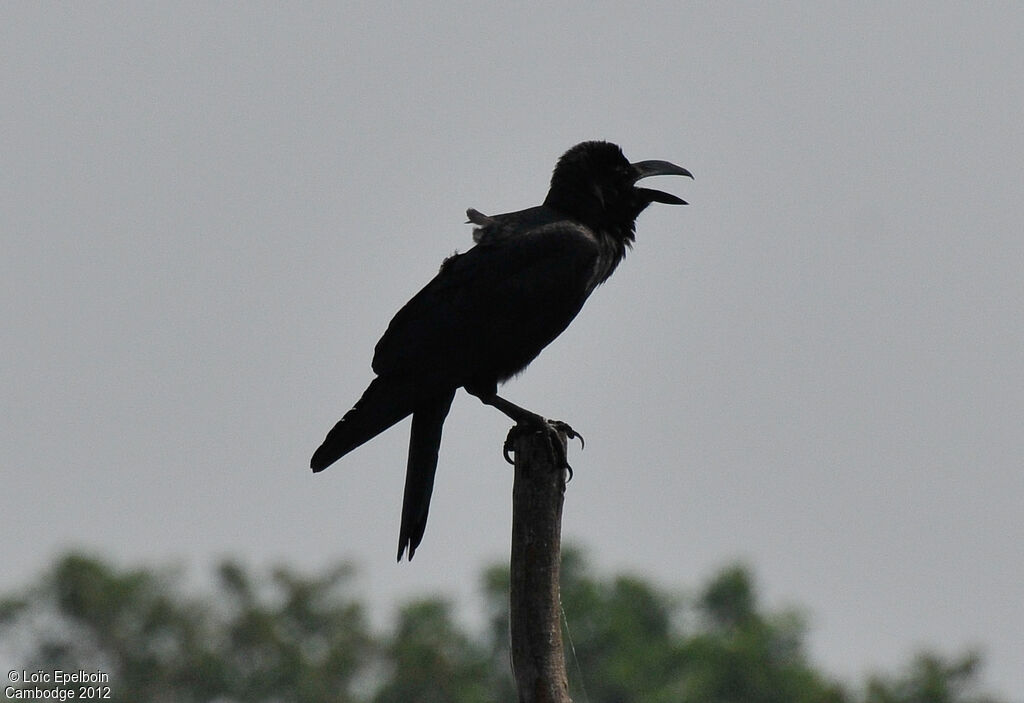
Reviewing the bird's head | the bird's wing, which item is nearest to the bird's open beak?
the bird's head

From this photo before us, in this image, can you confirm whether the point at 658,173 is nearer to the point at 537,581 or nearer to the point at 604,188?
the point at 604,188

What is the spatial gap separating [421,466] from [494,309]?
3.69 feet

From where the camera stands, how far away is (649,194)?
9719mm

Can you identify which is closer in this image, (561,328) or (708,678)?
(561,328)

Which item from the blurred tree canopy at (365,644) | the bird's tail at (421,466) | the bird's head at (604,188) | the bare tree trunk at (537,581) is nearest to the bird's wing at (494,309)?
the bird's tail at (421,466)

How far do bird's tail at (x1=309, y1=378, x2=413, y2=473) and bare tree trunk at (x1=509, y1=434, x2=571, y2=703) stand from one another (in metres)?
1.50

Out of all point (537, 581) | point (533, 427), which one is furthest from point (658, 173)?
point (537, 581)

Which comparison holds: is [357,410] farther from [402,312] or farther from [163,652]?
[163,652]

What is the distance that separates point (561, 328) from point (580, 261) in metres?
0.42

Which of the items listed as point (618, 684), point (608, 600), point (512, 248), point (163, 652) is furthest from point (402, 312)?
point (163, 652)

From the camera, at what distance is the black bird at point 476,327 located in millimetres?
8008

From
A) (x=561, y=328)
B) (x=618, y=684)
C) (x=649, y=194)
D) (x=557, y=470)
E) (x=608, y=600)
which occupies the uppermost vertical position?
(x=608, y=600)

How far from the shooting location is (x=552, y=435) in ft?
23.0

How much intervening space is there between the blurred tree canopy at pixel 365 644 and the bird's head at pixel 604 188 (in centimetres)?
2786
